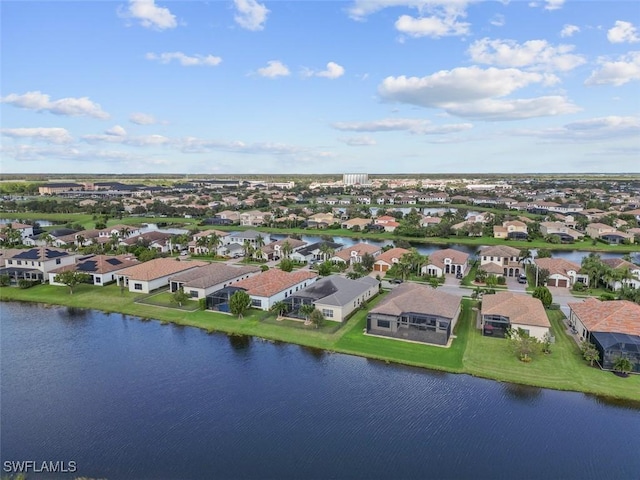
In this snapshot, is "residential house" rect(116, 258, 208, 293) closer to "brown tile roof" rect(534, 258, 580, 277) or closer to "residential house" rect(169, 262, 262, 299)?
"residential house" rect(169, 262, 262, 299)

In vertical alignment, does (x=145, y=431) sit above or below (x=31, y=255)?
below

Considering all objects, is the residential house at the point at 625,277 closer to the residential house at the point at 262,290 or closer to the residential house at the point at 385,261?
the residential house at the point at 385,261

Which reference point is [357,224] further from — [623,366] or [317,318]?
[623,366]

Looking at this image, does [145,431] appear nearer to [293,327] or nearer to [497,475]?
[293,327]

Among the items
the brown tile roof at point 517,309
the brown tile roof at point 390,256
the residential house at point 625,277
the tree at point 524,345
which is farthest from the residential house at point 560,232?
the tree at point 524,345

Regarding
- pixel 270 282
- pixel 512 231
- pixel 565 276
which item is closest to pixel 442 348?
pixel 270 282

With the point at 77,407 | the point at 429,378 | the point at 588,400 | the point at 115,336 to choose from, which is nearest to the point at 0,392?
the point at 77,407
